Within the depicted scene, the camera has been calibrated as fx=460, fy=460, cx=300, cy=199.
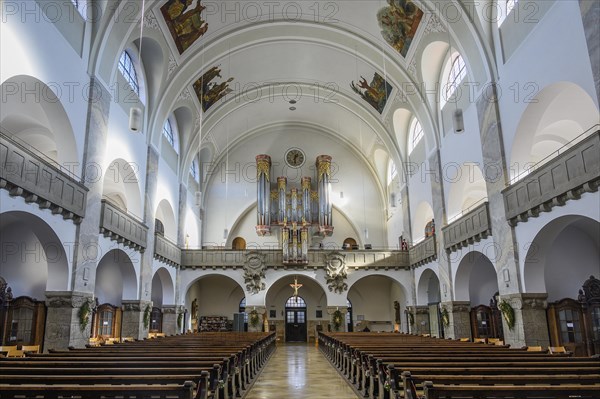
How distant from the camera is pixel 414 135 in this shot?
24938mm

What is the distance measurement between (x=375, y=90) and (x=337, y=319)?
42.1 feet

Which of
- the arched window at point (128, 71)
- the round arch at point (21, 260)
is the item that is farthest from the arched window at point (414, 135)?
the round arch at point (21, 260)

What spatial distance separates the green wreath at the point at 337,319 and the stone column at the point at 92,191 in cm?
1480

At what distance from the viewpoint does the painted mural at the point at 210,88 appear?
23141 millimetres

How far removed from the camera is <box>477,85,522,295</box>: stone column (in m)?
14.0

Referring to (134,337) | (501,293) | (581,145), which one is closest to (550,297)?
(501,293)

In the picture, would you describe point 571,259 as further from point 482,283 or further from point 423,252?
point 423,252

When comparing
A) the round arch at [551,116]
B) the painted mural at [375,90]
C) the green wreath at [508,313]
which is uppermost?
the painted mural at [375,90]

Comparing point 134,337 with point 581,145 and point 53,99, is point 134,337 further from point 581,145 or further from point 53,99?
point 581,145

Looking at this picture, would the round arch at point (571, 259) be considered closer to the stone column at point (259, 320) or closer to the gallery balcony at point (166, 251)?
the stone column at point (259, 320)

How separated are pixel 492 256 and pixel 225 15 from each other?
14.4 metres

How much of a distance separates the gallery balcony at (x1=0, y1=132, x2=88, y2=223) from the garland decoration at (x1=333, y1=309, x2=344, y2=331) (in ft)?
53.4

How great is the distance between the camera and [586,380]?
533 centimetres

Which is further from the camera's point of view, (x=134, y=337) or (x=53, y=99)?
(x=134, y=337)
